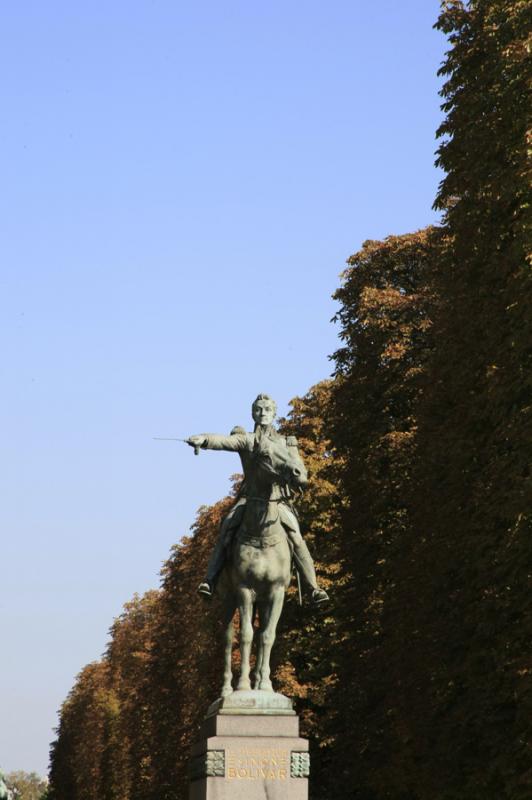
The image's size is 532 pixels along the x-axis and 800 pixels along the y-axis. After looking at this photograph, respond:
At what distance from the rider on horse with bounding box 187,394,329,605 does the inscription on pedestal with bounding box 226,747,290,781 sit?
2.42 m

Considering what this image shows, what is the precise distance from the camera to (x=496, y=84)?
113 feet

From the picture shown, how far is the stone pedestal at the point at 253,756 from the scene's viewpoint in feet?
70.9

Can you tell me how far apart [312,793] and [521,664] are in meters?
22.9

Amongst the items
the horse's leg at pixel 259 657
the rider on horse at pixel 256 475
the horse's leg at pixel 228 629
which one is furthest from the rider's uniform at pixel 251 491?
the horse's leg at pixel 259 657

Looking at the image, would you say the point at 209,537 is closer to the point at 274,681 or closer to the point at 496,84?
the point at 274,681

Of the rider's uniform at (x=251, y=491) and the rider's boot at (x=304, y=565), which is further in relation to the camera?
the rider's boot at (x=304, y=565)

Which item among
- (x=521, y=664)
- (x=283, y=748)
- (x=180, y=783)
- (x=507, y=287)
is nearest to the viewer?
(x=283, y=748)

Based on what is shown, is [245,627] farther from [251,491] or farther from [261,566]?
[251,491]

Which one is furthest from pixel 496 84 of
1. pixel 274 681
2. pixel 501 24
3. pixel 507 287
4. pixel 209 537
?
pixel 209 537

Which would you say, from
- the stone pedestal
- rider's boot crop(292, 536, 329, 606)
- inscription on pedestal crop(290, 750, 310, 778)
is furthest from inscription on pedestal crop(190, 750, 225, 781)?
rider's boot crop(292, 536, 329, 606)

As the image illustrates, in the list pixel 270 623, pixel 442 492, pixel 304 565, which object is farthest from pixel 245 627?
pixel 442 492

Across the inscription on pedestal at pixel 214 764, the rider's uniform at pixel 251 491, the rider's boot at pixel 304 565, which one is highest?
the rider's uniform at pixel 251 491

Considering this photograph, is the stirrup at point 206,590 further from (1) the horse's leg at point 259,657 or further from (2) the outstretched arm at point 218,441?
(2) the outstretched arm at point 218,441

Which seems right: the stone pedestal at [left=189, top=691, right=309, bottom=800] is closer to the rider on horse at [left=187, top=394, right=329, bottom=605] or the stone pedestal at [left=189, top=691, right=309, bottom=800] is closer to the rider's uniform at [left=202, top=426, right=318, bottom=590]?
the rider on horse at [left=187, top=394, right=329, bottom=605]
